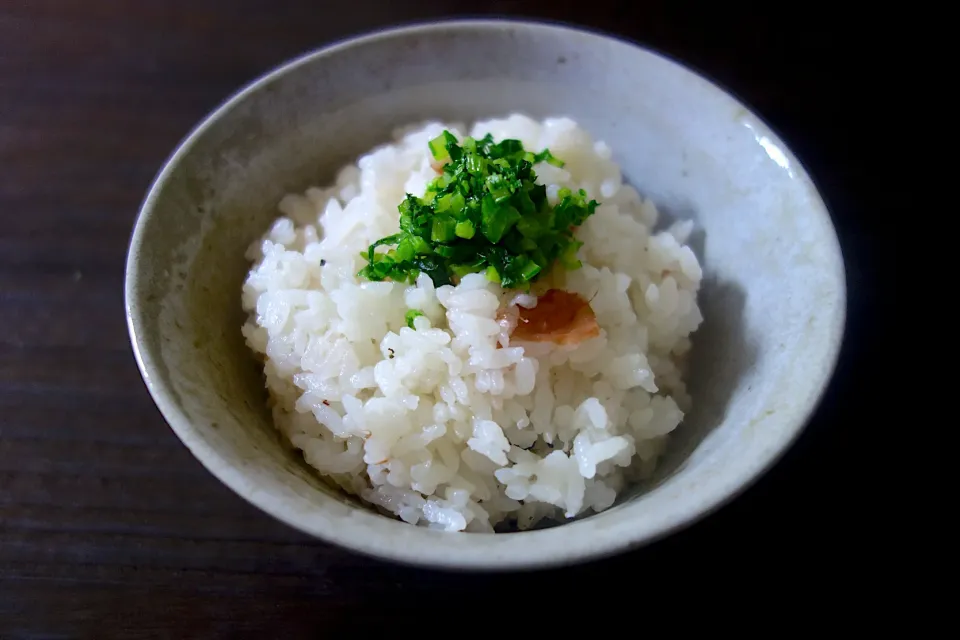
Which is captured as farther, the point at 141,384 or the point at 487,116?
the point at 487,116

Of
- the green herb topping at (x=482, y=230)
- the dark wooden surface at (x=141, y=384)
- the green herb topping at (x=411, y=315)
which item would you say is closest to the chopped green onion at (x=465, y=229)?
the green herb topping at (x=482, y=230)

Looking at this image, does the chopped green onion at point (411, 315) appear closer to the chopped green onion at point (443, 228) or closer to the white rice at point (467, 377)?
the white rice at point (467, 377)

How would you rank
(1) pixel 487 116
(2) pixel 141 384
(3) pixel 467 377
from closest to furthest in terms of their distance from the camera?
(3) pixel 467 377
(2) pixel 141 384
(1) pixel 487 116

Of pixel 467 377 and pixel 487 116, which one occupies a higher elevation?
pixel 487 116

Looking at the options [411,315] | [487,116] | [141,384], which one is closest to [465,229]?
[411,315]

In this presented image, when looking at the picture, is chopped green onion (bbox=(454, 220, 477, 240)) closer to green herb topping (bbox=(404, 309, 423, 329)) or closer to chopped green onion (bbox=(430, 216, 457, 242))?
chopped green onion (bbox=(430, 216, 457, 242))

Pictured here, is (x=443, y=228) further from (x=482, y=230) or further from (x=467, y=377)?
(x=467, y=377)
